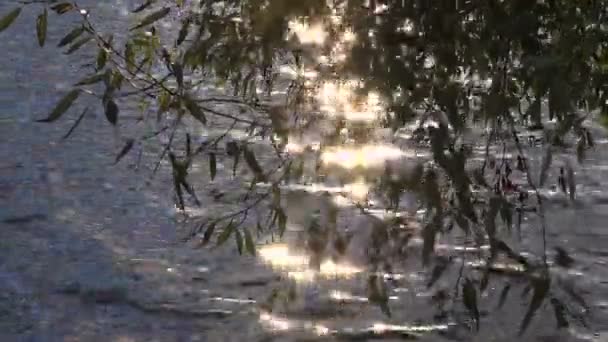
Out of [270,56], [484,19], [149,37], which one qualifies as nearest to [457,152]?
[484,19]

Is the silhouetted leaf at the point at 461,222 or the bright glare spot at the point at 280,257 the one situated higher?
the silhouetted leaf at the point at 461,222

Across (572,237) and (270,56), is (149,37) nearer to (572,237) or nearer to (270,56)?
(270,56)

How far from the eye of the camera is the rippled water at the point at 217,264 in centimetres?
448

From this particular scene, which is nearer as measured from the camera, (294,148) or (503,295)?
(503,295)

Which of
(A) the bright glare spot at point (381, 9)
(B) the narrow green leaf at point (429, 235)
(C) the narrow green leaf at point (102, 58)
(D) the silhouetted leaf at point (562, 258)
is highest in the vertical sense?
(A) the bright glare spot at point (381, 9)

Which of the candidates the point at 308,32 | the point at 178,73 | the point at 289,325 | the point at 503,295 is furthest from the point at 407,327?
the point at 178,73

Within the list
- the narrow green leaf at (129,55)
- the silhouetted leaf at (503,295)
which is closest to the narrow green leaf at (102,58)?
the narrow green leaf at (129,55)

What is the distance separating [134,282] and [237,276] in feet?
1.23

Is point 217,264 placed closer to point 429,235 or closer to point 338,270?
point 338,270

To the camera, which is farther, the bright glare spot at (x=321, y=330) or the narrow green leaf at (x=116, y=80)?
the bright glare spot at (x=321, y=330)

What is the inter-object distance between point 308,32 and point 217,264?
1565 millimetres

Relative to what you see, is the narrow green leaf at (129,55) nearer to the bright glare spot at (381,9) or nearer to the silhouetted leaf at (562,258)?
the bright glare spot at (381,9)

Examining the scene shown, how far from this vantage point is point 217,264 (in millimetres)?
5262

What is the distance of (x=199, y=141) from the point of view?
713 centimetres
